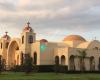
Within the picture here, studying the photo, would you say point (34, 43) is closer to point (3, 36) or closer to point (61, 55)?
point (61, 55)

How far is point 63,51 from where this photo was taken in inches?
2803

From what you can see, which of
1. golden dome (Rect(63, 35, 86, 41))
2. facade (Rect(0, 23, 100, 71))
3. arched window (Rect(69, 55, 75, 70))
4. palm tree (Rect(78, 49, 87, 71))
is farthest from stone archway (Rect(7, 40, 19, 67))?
palm tree (Rect(78, 49, 87, 71))

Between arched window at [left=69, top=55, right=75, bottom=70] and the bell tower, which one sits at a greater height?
the bell tower

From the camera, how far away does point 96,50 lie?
→ 74438 millimetres

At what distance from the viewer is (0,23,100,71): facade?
7081cm

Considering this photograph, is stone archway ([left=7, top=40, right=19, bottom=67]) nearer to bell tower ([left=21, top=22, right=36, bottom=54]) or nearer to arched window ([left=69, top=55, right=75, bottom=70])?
bell tower ([left=21, top=22, right=36, bottom=54])

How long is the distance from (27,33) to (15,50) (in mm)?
10465

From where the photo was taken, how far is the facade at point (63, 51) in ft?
232

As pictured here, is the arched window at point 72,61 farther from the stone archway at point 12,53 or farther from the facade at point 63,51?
the stone archway at point 12,53

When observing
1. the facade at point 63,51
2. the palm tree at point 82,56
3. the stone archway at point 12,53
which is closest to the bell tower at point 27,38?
the facade at point 63,51

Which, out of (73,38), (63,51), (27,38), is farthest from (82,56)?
(27,38)

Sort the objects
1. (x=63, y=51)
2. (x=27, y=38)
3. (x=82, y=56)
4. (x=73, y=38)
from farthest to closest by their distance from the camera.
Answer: (x=73, y=38)
(x=27, y=38)
(x=63, y=51)
(x=82, y=56)

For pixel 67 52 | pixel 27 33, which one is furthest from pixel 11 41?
pixel 67 52

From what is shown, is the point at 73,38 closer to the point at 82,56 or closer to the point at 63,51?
the point at 63,51
